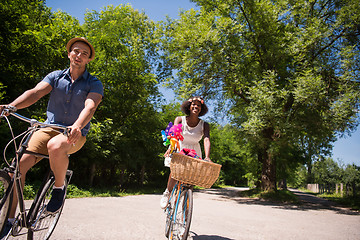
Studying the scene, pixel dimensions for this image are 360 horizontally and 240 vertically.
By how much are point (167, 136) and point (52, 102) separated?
1.52 m

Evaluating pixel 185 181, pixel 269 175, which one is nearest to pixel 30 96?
pixel 185 181

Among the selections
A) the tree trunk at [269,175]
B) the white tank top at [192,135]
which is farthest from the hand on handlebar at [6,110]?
the tree trunk at [269,175]

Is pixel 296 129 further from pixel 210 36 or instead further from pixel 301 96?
pixel 210 36

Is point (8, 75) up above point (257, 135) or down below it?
above

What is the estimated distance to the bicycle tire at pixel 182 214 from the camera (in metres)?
3.15

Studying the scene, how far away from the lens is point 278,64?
14352 millimetres

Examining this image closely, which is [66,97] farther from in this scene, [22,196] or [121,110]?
[121,110]

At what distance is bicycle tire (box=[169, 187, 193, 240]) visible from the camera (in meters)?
A: 3.15

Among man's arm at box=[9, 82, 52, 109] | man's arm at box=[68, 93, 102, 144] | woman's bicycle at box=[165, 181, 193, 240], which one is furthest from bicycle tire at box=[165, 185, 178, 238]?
man's arm at box=[9, 82, 52, 109]

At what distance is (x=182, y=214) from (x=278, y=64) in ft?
44.0

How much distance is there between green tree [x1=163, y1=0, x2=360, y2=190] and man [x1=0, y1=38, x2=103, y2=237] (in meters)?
9.69

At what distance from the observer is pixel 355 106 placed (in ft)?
37.9

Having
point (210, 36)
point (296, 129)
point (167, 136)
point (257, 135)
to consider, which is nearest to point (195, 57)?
point (210, 36)

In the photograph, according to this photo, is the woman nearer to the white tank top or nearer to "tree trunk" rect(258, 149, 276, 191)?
the white tank top
